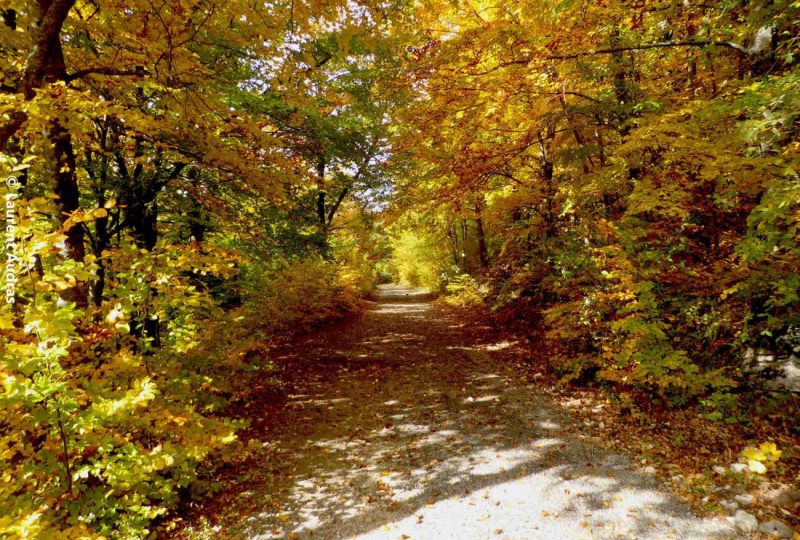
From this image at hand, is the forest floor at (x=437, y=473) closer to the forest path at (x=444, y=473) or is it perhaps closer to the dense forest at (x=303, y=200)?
the forest path at (x=444, y=473)

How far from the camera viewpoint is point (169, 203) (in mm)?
8664

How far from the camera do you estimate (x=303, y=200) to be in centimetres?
1102

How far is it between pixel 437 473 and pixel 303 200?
874 cm

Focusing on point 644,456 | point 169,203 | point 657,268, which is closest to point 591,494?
point 644,456

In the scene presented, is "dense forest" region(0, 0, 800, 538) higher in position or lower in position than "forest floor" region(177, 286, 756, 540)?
higher

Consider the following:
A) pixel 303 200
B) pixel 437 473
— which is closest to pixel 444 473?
pixel 437 473

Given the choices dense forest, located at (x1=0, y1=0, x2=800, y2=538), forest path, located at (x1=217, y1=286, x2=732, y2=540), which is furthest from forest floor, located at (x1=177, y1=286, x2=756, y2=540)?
dense forest, located at (x1=0, y1=0, x2=800, y2=538)

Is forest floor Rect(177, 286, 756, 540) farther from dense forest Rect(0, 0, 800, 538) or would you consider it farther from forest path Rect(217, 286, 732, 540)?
dense forest Rect(0, 0, 800, 538)

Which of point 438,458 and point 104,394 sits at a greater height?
point 104,394

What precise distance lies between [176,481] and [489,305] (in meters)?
12.2

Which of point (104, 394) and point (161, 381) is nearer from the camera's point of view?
point (104, 394)

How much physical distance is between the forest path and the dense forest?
1029 millimetres

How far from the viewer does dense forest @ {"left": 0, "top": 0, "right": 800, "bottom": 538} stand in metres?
3.13

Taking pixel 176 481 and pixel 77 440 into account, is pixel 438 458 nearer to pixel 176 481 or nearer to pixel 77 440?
pixel 176 481
